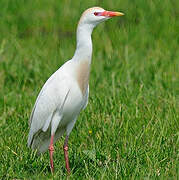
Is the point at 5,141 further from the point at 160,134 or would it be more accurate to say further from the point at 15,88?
the point at 15,88

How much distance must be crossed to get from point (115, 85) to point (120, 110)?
1.12 m

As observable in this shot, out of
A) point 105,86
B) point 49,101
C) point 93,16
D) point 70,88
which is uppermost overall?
point 93,16

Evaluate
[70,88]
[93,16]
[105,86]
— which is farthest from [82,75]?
[105,86]

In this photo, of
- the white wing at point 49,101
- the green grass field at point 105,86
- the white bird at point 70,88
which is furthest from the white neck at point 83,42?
the green grass field at point 105,86

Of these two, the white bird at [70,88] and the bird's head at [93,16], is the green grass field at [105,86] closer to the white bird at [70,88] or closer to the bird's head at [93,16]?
the white bird at [70,88]

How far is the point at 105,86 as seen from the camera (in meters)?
6.44

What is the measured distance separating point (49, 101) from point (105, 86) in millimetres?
1939

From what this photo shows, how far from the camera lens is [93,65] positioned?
7.27 metres

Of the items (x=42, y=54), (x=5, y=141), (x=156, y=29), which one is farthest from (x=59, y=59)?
(x=5, y=141)

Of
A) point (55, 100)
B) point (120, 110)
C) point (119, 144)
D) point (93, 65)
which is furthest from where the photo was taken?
point (93, 65)

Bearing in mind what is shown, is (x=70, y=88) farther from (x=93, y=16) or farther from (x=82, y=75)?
(x=93, y=16)

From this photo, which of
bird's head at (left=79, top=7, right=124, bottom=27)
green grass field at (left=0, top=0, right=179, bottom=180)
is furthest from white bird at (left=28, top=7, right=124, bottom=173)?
green grass field at (left=0, top=0, right=179, bottom=180)

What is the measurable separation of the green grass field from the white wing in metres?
0.26

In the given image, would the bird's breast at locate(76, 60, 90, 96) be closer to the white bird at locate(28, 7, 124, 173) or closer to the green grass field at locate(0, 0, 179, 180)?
the white bird at locate(28, 7, 124, 173)
